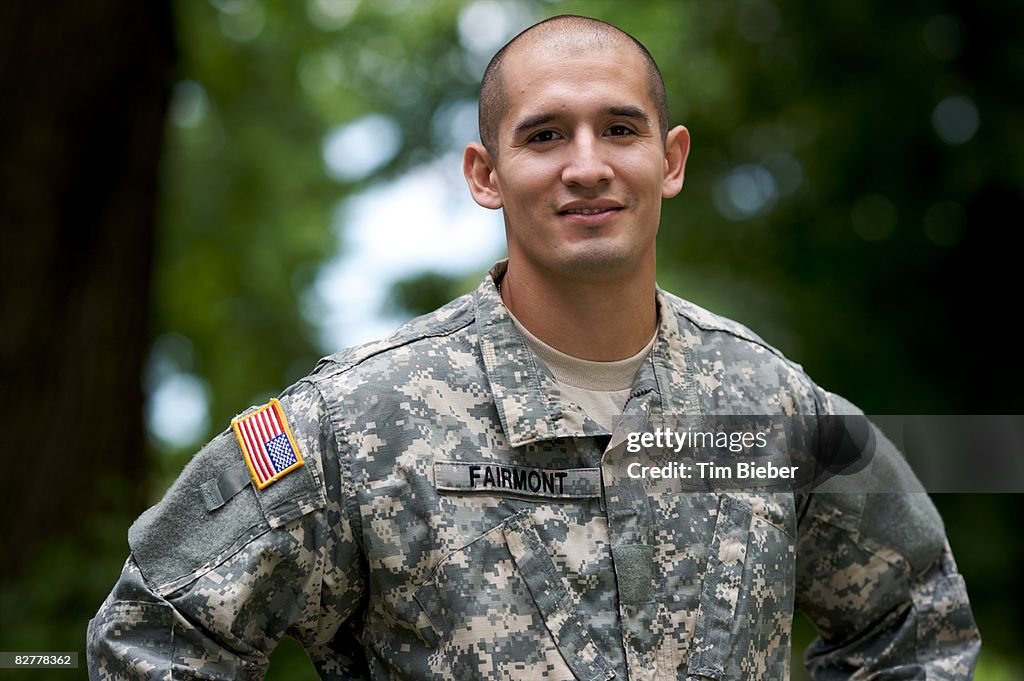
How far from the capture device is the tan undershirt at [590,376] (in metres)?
3.00

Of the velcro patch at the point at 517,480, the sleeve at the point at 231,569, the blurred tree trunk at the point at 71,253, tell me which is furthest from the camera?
the blurred tree trunk at the point at 71,253

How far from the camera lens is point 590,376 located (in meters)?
3.04

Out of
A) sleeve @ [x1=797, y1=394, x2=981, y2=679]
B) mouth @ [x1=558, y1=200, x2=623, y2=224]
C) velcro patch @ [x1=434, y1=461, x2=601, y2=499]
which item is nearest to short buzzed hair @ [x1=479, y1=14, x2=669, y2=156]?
mouth @ [x1=558, y1=200, x2=623, y2=224]

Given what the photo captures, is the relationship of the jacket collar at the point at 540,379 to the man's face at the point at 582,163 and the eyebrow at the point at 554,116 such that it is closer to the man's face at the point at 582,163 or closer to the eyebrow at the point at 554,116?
the man's face at the point at 582,163

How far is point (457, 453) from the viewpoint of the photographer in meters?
2.83

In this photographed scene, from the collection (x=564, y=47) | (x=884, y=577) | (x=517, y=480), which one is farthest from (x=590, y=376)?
(x=884, y=577)

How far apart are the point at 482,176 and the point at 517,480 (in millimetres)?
799

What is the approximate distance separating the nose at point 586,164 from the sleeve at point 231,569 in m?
0.75

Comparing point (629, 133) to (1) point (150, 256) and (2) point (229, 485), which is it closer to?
(2) point (229, 485)

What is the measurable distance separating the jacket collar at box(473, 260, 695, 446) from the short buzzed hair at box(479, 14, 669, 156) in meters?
0.37

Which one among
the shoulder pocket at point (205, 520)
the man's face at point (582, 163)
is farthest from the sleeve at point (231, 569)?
the man's face at point (582, 163)

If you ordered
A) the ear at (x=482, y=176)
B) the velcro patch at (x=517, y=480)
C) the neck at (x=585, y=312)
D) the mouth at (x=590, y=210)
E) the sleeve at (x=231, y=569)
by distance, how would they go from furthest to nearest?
the ear at (x=482, y=176) → the neck at (x=585, y=312) → the mouth at (x=590, y=210) → the velcro patch at (x=517, y=480) → the sleeve at (x=231, y=569)

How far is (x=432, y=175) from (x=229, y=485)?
7.87 meters

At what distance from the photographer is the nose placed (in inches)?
114
